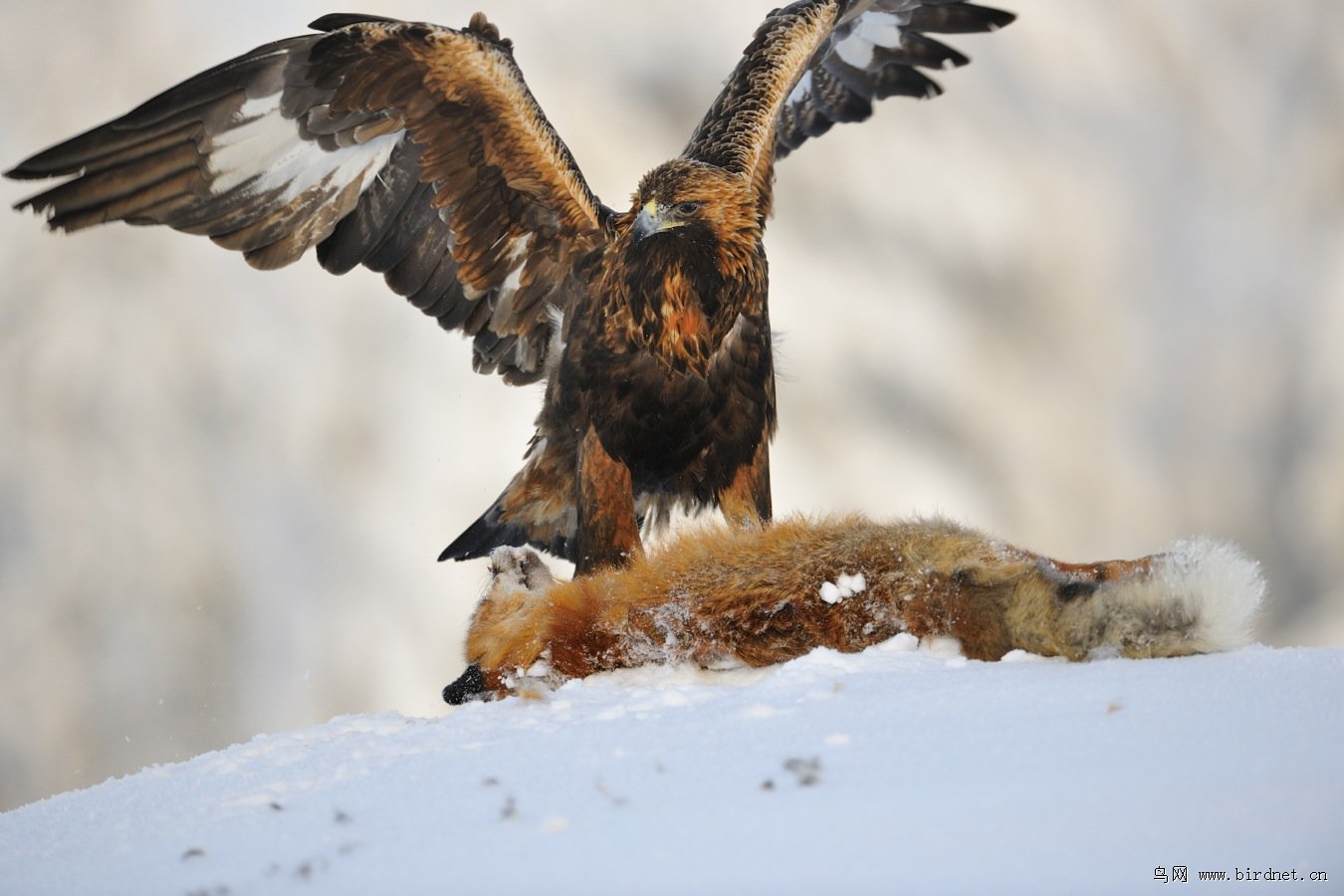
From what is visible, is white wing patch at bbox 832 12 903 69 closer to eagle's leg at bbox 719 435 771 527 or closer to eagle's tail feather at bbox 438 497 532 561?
eagle's leg at bbox 719 435 771 527

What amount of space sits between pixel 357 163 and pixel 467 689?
2.48m

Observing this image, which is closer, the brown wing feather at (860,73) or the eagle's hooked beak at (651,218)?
the eagle's hooked beak at (651,218)

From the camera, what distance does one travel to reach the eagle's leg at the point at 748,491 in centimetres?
445

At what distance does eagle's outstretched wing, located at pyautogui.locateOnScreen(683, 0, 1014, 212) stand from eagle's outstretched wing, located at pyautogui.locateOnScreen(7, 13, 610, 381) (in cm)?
68

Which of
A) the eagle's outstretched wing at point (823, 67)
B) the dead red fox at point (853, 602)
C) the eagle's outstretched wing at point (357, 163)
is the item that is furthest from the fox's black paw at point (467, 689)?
the eagle's outstretched wing at point (823, 67)

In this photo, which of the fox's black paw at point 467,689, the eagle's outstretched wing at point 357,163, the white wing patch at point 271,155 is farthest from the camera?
the white wing patch at point 271,155

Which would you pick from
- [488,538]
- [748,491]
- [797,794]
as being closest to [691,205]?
[748,491]

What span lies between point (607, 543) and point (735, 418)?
2.05 feet

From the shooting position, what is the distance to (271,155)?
4293mm

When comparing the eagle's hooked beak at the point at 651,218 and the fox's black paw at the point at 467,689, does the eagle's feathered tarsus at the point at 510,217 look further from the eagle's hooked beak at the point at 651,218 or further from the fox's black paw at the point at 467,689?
the fox's black paw at the point at 467,689

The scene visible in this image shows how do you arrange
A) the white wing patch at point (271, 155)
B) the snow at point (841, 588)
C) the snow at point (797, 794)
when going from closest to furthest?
the snow at point (797, 794), the snow at point (841, 588), the white wing patch at point (271, 155)

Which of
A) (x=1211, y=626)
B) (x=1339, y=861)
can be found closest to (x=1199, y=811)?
(x=1339, y=861)

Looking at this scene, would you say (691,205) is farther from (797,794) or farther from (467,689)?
(797,794)

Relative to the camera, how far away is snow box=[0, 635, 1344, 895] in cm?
132
